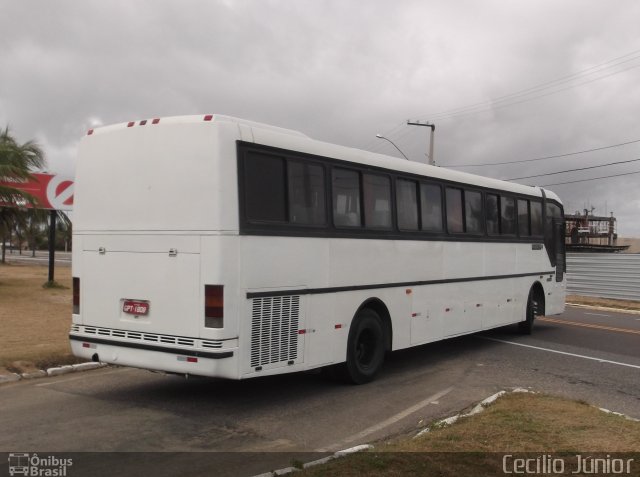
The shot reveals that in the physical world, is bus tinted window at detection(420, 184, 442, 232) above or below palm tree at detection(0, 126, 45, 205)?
below

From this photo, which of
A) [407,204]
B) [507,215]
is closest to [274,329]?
[407,204]

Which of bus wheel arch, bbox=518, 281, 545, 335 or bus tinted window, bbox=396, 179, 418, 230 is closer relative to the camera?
bus tinted window, bbox=396, 179, 418, 230

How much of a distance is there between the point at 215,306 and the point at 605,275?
28.1m

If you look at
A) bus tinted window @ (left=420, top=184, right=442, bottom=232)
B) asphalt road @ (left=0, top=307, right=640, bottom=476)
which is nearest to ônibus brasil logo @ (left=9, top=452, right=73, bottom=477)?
asphalt road @ (left=0, top=307, right=640, bottom=476)

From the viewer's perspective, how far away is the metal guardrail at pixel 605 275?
2917 cm

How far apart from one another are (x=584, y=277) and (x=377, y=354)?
2595 centimetres

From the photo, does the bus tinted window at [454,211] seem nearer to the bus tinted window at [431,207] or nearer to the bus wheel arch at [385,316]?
the bus tinted window at [431,207]

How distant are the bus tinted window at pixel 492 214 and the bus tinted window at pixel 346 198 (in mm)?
4446

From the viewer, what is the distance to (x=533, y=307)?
47.9 ft

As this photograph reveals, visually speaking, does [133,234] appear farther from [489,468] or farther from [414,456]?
[489,468]

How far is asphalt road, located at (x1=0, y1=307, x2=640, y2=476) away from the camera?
19.3 ft

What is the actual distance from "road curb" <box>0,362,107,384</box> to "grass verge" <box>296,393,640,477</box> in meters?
5.33

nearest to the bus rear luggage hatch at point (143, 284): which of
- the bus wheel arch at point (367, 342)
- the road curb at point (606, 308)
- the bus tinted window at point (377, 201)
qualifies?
the bus wheel arch at point (367, 342)

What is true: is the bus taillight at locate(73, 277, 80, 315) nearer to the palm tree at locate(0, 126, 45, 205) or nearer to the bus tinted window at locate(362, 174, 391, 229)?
the bus tinted window at locate(362, 174, 391, 229)
